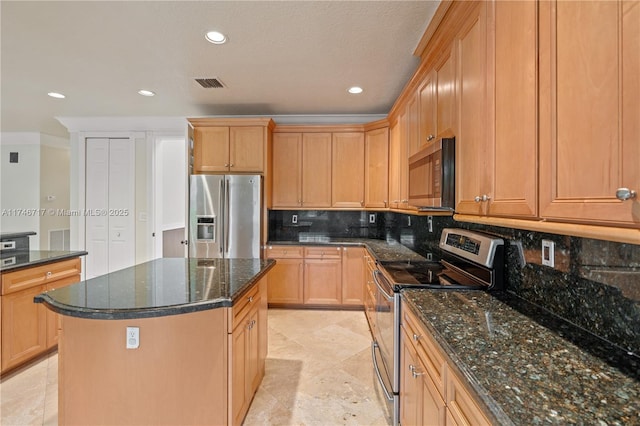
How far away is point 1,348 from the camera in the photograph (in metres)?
2.18

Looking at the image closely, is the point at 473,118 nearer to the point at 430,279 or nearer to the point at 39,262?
the point at 430,279

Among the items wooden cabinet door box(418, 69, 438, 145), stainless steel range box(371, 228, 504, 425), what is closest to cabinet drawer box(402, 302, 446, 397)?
stainless steel range box(371, 228, 504, 425)

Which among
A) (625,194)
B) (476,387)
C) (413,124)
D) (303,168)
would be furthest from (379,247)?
(625,194)

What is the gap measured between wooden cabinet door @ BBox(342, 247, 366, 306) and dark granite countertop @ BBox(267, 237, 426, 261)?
0.13 metres

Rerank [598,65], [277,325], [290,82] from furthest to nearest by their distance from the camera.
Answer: [277,325]
[290,82]
[598,65]

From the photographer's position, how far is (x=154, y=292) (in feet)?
5.08

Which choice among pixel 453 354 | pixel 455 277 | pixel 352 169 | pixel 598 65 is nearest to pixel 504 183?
pixel 598 65

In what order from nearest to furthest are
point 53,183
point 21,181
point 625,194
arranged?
1. point 625,194
2. point 21,181
3. point 53,183

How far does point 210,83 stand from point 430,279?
276 cm

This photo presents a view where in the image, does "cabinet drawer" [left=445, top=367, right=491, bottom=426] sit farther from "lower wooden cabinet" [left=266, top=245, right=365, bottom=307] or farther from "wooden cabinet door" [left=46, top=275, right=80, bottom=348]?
"wooden cabinet door" [left=46, top=275, right=80, bottom=348]

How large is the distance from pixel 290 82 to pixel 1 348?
10.4 ft

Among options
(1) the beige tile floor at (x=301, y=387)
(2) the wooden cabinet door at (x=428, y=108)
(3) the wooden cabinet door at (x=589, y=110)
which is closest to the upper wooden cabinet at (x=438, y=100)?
(2) the wooden cabinet door at (x=428, y=108)

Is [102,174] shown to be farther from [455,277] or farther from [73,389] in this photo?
[455,277]

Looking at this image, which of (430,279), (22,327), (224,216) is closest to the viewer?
(430,279)
